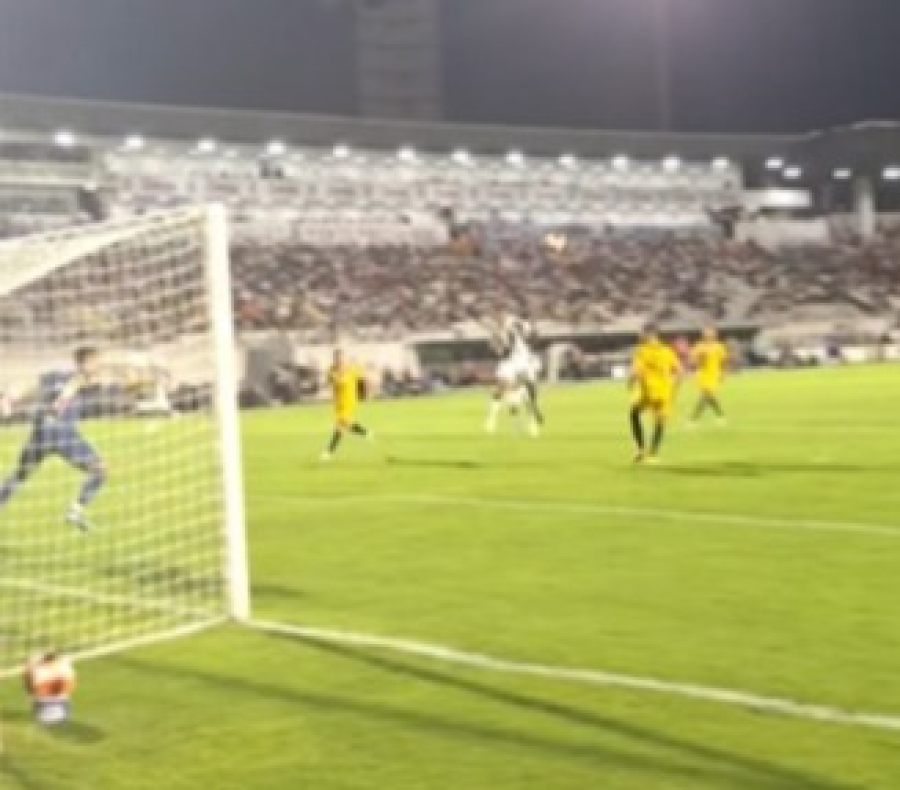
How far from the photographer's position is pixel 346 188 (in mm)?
72000

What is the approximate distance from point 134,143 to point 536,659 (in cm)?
5940

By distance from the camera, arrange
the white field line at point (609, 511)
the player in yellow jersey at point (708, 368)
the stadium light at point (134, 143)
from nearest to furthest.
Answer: the white field line at point (609, 511) → the player in yellow jersey at point (708, 368) → the stadium light at point (134, 143)

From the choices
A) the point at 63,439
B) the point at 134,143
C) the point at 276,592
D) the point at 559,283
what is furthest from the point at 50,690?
the point at 559,283

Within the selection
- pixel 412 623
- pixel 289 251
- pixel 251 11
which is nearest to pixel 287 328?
pixel 289 251

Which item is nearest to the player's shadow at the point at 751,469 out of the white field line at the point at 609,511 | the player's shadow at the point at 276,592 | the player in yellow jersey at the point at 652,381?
the player in yellow jersey at the point at 652,381

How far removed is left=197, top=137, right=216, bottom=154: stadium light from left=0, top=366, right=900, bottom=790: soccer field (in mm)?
51225

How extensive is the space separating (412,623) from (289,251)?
55.6 m

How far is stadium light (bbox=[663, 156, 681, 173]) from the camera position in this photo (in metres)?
82.7

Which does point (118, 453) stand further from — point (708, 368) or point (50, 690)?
point (50, 690)

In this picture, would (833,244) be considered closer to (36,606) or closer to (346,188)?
(346,188)

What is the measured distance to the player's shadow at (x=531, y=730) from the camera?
6.42 meters

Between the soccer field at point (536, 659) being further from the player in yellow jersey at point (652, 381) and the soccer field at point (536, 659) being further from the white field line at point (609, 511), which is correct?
the player in yellow jersey at point (652, 381)

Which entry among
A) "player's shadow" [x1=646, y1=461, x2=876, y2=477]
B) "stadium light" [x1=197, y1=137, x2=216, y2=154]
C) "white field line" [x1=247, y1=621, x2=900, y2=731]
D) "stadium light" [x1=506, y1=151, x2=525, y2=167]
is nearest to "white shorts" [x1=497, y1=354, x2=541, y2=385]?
"player's shadow" [x1=646, y1=461, x2=876, y2=477]

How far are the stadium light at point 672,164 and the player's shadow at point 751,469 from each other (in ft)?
208
